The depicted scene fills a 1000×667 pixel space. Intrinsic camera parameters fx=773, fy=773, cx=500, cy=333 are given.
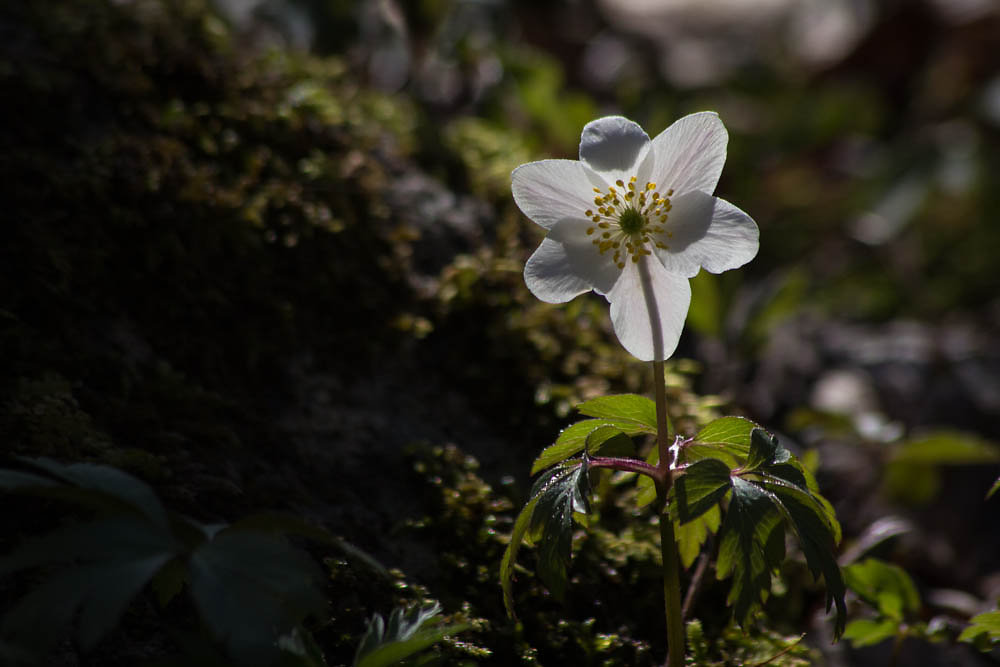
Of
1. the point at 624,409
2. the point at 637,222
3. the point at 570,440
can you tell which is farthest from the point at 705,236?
the point at 570,440

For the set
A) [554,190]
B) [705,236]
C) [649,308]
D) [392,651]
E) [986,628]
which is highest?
[554,190]

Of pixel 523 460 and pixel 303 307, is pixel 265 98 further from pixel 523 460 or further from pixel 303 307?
pixel 523 460

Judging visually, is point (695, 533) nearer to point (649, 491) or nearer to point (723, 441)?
point (649, 491)

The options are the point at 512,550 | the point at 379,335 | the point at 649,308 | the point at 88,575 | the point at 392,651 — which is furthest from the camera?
the point at 379,335

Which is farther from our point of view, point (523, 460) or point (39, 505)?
point (523, 460)

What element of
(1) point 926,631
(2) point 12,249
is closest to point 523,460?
(1) point 926,631

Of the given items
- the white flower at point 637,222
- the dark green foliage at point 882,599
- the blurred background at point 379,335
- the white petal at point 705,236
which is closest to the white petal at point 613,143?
the white flower at point 637,222

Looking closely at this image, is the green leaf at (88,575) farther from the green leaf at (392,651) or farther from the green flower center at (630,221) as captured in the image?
the green flower center at (630,221)
